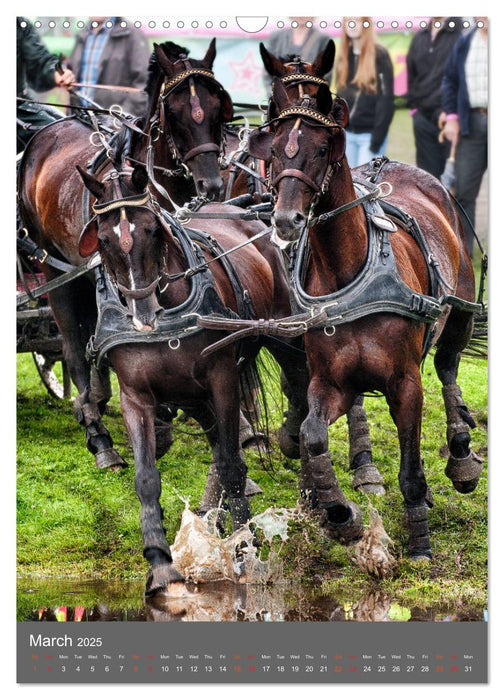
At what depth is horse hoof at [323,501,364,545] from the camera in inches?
279

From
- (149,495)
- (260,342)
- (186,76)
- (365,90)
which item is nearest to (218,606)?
(149,495)

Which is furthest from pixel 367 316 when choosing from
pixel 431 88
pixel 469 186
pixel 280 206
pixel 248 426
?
pixel 248 426

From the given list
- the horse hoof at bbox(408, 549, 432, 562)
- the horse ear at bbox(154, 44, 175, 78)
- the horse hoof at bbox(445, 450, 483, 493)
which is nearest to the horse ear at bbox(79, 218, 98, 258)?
the horse ear at bbox(154, 44, 175, 78)

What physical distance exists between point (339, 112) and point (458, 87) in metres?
1.01

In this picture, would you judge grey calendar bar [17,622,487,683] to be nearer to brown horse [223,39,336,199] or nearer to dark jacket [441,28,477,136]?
brown horse [223,39,336,199]

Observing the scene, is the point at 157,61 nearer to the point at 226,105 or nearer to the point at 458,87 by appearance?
the point at 226,105

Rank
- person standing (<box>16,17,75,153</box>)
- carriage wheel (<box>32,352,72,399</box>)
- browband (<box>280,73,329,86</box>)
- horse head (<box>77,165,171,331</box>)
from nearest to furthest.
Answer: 1. browband (<box>280,73,329,86</box>)
2. horse head (<box>77,165,171,331</box>)
3. person standing (<box>16,17,75,153</box>)
4. carriage wheel (<box>32,352,72,399</box>)

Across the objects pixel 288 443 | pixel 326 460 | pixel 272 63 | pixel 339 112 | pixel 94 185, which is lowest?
pixel 326 460

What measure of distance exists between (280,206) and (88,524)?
8.52 ft

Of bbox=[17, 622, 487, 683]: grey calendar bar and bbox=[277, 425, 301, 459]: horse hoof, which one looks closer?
bbox=[17, 622, 487, 683]: grey calendar bar

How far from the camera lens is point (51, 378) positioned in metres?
10.5

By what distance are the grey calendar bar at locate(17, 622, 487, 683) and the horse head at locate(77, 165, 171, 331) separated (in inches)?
55.7

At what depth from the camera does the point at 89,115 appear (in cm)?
874

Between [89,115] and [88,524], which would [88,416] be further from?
[89,115]
